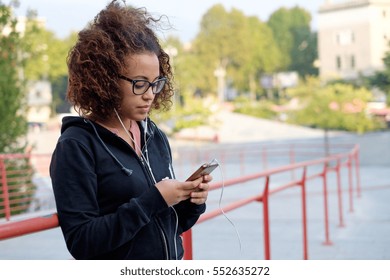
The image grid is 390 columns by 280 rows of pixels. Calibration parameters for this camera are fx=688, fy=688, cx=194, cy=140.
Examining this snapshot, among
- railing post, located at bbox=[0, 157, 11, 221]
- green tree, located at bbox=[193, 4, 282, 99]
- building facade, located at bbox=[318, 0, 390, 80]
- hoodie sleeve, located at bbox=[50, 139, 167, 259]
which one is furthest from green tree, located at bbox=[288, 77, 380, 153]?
green tree, located at bbox=[193, 4, 282, 99]

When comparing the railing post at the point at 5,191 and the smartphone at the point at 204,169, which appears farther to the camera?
the railing post at the point at 5,191

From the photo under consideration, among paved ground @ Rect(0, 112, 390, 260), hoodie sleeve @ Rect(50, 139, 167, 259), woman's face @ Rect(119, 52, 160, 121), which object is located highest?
woman's face @ Rect(119, 52, 160, 121)

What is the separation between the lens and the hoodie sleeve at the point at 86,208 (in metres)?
1.33

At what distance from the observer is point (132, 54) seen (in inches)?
56.7

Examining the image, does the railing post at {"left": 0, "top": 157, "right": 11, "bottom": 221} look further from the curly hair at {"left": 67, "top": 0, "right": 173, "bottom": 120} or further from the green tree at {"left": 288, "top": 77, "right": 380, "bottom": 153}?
the green tree at {"left": 288, "top": 77, "right": 380, "bottom": 153}

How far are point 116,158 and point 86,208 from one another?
0.40ft

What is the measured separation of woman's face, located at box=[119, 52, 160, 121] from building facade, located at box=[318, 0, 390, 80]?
20.4 ft

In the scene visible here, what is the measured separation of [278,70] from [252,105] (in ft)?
39.5

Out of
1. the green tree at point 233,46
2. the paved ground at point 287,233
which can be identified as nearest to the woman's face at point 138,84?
the paved ground at point 287,233

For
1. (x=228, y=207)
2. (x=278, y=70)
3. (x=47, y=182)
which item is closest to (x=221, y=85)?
(x=278, y=70)

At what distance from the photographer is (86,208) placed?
134 centimetres

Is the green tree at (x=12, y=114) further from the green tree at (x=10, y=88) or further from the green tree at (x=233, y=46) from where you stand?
the green tree at (x=233, y=46)

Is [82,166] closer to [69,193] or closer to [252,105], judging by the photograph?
[69,193]

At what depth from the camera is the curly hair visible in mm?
1420
